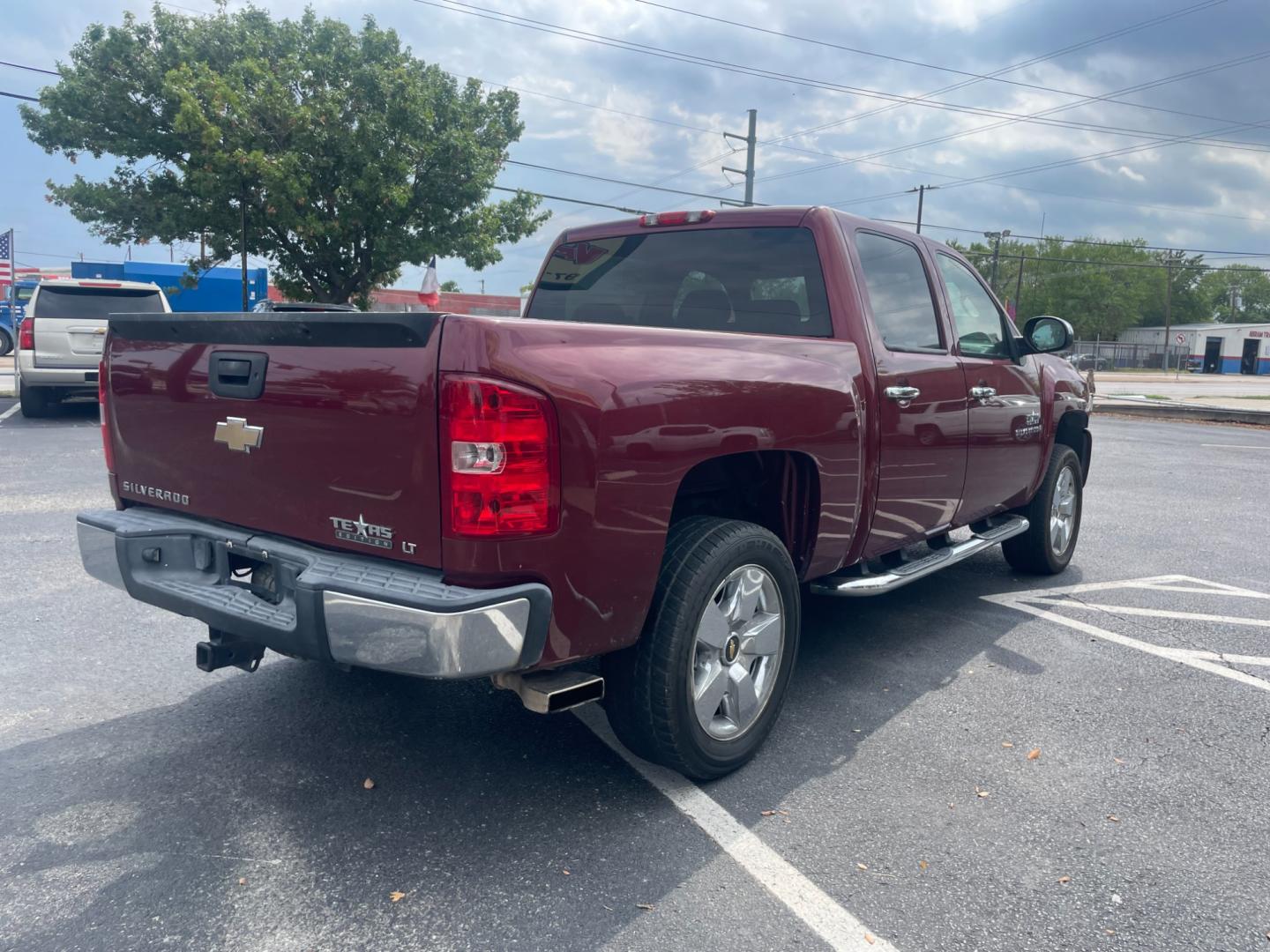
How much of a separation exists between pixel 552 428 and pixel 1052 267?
10293cm

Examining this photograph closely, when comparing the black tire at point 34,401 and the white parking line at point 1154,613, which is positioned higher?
the black tire at point 34,401

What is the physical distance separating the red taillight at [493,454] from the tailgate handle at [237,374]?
79cm

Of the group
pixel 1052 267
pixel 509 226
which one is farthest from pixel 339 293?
pixel 1052 267

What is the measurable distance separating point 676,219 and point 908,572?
6.04 feet

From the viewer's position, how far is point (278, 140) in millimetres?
20859

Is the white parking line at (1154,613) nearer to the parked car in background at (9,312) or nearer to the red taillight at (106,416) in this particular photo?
the red taillight at (106,416)

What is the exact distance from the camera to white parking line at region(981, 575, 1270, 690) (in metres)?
4.52

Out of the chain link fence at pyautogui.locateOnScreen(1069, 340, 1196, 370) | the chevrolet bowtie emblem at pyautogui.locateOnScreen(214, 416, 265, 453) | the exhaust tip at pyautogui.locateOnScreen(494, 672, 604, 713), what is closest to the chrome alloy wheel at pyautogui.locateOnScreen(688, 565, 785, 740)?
the exhaust tip at pyautogui.locateOnScreen(494, 672, 604, 713)

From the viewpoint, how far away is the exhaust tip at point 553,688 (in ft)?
8.90

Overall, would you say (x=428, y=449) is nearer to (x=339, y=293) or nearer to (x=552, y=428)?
→ (x=552, y=428)

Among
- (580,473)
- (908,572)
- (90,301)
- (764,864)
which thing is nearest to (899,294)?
(908,572)

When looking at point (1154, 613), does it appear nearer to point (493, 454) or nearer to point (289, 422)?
point (493, 454)

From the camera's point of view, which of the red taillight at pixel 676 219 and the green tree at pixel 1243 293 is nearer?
the red taillight at pixel 676 219

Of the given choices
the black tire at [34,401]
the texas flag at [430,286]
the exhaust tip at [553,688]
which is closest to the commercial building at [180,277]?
the texas flag at [430,286]
